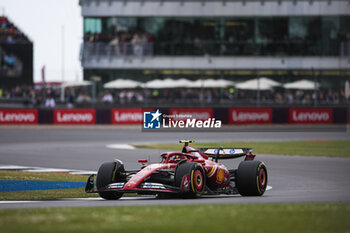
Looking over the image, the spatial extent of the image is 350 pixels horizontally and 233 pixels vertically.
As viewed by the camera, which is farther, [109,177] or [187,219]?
[109,177]

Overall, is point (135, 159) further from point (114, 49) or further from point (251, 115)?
point (114, 49)

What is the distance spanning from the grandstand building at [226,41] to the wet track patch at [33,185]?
38952 millimetres

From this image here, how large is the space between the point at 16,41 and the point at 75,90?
594 centimetres

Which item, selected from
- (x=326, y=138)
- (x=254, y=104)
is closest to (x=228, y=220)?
(x=326, y=138)

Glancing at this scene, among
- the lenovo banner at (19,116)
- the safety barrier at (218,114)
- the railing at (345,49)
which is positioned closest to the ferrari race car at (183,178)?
the safety barrier at (218,114)

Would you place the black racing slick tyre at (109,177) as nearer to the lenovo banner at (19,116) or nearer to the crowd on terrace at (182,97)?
the lenovo banner at (19,116)

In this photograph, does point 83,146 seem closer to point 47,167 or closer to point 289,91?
point 47,167

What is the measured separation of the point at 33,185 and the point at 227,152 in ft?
14.6

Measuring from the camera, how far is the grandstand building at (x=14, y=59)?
2140 inches

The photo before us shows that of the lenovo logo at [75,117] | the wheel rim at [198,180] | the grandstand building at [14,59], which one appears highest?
the grandstand building at [14,59]

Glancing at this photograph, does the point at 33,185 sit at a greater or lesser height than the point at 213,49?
lesser

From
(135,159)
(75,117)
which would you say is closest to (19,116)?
(75,117)

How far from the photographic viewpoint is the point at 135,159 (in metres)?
23.2

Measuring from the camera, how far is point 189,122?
47.6 ft
